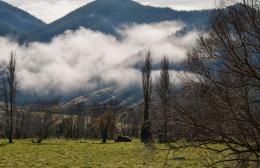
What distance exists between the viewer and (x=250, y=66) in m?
12.6

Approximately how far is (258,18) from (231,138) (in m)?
3.59

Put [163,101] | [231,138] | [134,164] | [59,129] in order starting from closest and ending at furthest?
[231,138] < [163,101] < [134,164] < [59,129]

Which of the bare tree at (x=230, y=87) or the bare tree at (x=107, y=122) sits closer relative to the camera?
the bare tree at (x=230, y=87)

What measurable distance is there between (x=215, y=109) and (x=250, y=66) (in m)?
1.62

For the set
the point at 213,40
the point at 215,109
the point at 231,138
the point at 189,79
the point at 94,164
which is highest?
the point at 213,40

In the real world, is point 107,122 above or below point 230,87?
below

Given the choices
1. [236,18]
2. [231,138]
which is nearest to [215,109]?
[231,138]

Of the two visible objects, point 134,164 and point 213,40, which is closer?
point 213,40

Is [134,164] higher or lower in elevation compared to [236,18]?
lower

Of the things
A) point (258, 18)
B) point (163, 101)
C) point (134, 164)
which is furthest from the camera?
point (134, 164)

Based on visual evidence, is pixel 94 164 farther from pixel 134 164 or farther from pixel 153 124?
pixel 153 124

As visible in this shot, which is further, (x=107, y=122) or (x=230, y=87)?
(x=107, y=122)

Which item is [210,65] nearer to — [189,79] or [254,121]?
[189,79]

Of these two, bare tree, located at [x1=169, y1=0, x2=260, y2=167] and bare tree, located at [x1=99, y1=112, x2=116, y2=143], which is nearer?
bare tree, located at [x1=169, y1=0, x2=260, y2=167]
